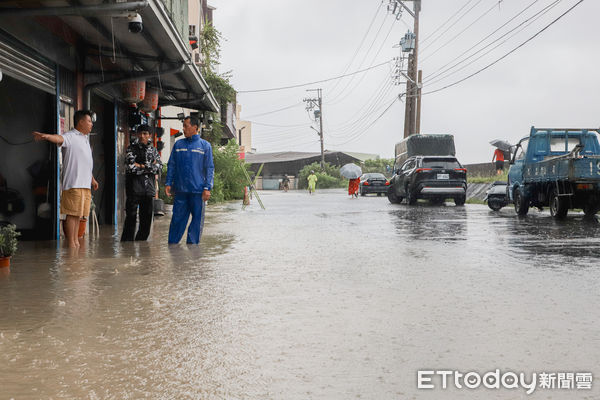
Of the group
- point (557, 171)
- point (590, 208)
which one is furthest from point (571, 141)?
point (557, 171)

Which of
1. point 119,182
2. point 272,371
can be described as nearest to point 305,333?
point 272,371

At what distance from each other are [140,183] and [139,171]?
0.19 metres

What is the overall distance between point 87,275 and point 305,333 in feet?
10.3

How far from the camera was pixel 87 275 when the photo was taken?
639 centimetres

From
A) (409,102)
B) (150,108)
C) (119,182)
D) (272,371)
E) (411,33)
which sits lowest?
(272,371)

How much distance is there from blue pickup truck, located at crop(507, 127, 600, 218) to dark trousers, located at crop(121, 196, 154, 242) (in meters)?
9.55

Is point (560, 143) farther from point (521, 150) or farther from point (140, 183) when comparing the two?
point (140, 183)

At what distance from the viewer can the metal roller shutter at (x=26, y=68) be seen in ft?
25.8

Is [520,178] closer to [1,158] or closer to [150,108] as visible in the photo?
[150,108]

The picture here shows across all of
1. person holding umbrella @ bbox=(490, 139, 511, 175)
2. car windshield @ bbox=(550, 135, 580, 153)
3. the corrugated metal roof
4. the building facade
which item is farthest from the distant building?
the building facade

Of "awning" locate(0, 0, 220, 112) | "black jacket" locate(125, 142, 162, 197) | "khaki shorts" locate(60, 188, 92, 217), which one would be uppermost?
"awning" locate(0, 0, 220, 112)

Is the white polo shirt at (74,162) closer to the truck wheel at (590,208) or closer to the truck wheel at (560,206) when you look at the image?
the truck wheel at (560,206)

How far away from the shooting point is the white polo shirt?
27.5 feet

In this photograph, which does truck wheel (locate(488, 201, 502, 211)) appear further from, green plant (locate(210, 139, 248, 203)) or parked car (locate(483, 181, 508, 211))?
green plant (locate(210, 139, 248, 203))
